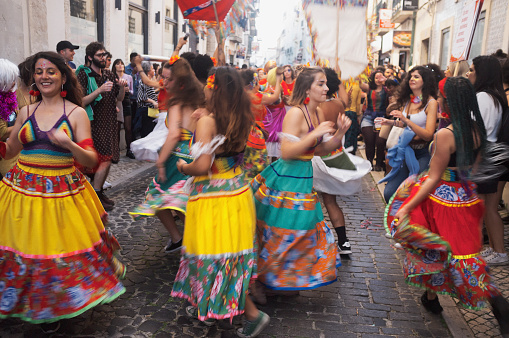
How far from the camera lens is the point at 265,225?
3.69 meters

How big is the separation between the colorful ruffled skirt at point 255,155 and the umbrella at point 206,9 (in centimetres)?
262

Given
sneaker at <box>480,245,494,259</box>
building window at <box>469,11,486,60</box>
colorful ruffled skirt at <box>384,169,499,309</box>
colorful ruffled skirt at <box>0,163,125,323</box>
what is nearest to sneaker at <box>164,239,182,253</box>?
colorful ruffled skirt at <box>0,163,125,323</box>

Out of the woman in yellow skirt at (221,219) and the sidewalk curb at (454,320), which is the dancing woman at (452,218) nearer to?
the sidewalk curb at (454,320)

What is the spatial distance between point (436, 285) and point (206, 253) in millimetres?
1691

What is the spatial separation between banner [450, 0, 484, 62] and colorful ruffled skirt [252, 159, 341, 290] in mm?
3248

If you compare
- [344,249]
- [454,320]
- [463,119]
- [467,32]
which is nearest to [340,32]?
[467,32]

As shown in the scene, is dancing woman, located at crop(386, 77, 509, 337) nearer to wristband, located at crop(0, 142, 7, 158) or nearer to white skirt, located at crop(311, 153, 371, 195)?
white skirt, located at crop(311, 153, 371, 195)

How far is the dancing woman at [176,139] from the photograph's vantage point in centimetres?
419

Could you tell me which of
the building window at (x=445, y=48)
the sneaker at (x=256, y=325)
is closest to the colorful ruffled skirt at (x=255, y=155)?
the sneaker at (x=256, y=325)

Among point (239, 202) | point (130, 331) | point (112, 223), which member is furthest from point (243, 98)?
point (112, 223)

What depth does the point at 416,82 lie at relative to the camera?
528cm

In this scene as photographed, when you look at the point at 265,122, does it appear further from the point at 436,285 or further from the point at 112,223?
the point at 436,285

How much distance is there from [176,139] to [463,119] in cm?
234

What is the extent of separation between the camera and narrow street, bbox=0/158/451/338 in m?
3.33
